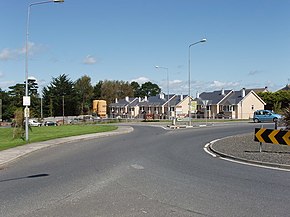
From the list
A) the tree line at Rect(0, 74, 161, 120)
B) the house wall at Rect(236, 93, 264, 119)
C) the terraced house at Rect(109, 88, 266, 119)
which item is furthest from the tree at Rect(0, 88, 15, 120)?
the house wall at Rect(236, 93, 264, 119)

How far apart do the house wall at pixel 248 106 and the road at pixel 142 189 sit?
6659cm

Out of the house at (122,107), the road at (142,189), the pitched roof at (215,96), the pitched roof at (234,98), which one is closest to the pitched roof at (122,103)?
the house at (122,107)

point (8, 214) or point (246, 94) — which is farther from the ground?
point (246, 94)

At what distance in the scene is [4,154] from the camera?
16453 millimetres

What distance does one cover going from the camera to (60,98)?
10256 cm

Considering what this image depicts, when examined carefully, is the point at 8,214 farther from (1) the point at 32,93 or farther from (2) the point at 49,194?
(1) the point at 32,93

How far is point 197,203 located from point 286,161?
7055 millimetres

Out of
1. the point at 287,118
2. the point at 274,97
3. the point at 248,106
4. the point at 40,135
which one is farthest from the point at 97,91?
the point at 287,118

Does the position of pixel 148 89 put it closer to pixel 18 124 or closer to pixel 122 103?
pixel 122 103

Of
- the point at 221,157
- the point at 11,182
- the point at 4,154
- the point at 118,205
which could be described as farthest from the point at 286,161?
the point at 4,154

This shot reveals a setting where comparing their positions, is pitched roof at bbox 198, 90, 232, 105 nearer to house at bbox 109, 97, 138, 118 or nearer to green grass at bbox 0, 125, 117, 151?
house at bbox 109, 97, 138, 118

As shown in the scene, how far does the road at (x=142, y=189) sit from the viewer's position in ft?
22.3

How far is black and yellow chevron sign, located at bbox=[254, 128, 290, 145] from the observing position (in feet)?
49.5

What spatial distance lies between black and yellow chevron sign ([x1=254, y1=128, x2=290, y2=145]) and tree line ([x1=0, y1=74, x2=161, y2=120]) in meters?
85.3
